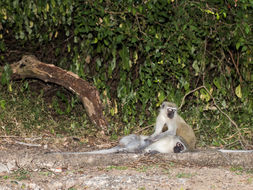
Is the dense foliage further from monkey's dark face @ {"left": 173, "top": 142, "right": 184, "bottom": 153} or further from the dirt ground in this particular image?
the dirt ground

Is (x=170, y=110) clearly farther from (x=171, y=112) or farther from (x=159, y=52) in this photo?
(x=159, y=52)

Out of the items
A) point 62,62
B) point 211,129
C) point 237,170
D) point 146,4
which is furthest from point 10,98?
point 237,170

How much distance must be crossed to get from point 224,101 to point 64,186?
2984mm

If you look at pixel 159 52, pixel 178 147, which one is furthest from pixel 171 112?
pixel 159 52

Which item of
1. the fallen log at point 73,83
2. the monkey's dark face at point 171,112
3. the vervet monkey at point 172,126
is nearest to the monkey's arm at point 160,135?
the vervet monkey at point 172,126

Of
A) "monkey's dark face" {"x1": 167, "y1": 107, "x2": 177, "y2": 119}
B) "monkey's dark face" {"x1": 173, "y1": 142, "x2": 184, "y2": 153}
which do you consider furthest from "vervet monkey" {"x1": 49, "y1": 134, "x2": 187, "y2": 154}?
"monkey's dark face" {"x1": 167, "y1": 107, "x2": 177, "y2": 119}

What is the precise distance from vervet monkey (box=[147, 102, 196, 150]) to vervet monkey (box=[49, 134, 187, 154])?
0.30ft

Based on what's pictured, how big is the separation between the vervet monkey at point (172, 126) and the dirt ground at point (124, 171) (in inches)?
18.2

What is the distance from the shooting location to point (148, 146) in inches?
197

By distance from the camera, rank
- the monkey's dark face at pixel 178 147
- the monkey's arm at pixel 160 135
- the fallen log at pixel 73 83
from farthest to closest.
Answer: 1. the fallen log at pixel 73 83
2. the monkey's arm at pixel 160 135
3. the monkey's dark face at pixel 178 147

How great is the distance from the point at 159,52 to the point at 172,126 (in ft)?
3.28

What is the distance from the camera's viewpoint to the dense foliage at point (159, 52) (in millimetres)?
5559

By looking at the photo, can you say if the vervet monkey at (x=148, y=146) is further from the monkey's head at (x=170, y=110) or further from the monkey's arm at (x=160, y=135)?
the monkey's head at (x=170, y=110)

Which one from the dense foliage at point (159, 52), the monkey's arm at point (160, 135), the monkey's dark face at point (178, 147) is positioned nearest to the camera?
the monkey's dark face at point (178, 147)
